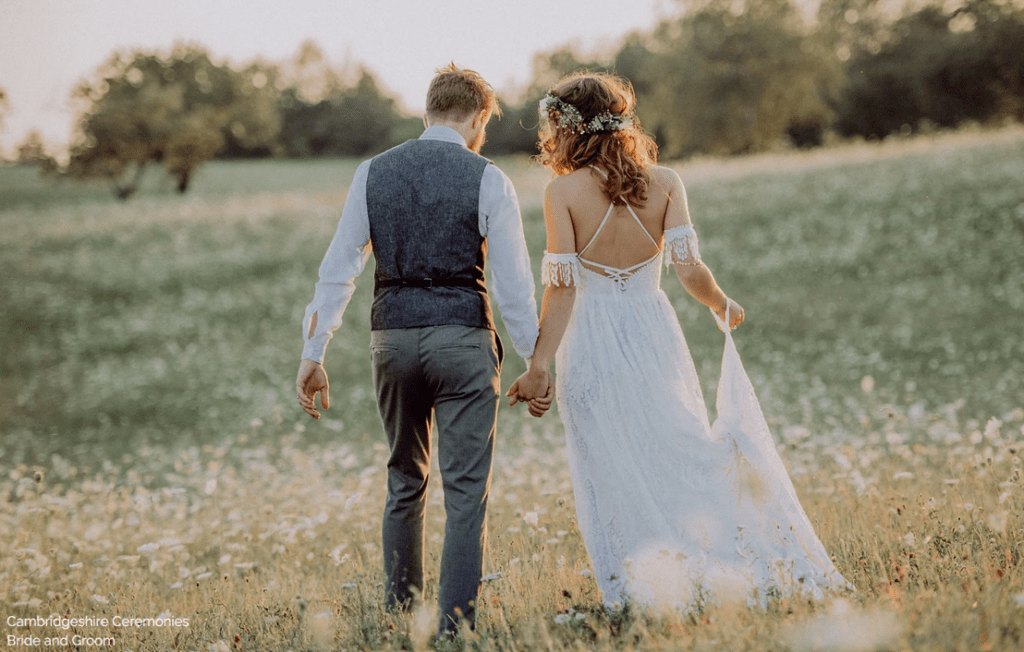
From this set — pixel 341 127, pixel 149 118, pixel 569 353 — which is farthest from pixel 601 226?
pixel 341 127

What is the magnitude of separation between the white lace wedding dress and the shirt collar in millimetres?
705

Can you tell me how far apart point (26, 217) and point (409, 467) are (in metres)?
33.2

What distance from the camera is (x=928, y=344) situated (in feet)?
42.0

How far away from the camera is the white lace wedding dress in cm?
375

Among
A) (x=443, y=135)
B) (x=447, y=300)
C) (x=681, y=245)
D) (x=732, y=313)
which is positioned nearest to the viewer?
(x=447, y=300)

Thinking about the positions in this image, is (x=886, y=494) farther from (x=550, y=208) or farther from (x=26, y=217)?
(x=26, y=217)

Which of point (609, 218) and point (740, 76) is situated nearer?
point (609, 218)

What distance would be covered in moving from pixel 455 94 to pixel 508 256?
814 millimetres

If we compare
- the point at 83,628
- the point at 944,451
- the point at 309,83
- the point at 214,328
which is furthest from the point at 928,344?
the point at 309,83

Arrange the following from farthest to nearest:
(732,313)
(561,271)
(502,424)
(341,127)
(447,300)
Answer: (341,127) < (502,424) < (732,313) < (561,271) < (447,300)

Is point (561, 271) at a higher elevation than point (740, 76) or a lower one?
lower

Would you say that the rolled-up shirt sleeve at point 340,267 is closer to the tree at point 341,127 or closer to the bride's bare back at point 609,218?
the bride's bare back at point 609,218

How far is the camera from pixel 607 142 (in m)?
3.93

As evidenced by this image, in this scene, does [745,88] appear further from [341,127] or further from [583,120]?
[583,120]
